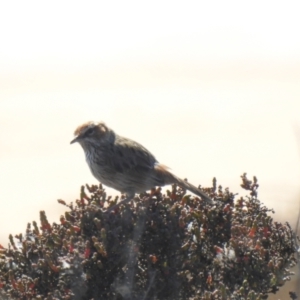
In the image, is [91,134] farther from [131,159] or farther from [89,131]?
[131,159]

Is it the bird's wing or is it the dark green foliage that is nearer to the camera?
the dark green foliage

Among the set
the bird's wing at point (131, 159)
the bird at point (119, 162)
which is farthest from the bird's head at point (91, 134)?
the bird's wing at point (131, 159)

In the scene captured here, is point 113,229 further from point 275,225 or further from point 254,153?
point 254,153

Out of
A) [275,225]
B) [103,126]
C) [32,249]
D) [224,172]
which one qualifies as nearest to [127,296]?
[32,249]

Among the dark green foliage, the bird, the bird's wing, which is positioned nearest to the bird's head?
the bird

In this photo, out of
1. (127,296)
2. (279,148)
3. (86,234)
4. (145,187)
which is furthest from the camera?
(279,148)

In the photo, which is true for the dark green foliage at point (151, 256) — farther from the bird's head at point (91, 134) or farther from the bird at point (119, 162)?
the bird's head at point (91, 134)

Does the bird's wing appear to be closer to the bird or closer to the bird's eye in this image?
the bird

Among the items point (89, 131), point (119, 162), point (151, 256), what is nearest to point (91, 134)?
point (89, 131)
